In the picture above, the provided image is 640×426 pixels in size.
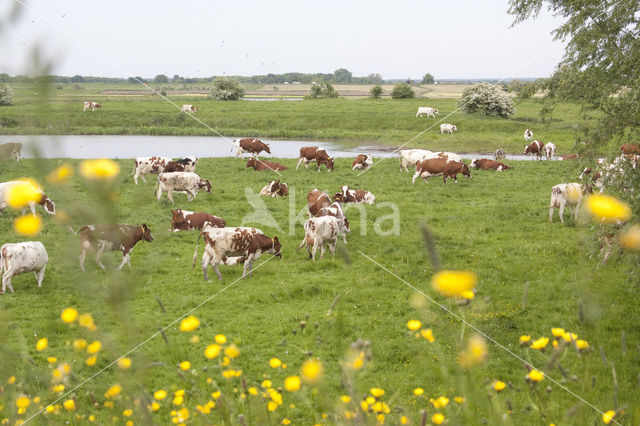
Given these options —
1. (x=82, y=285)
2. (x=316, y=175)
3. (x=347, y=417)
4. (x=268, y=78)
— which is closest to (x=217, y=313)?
(x=347, y=417)

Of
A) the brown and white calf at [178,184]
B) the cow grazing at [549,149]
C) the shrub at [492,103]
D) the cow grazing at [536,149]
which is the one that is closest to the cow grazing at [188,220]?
the brown and white calf at [178,184]

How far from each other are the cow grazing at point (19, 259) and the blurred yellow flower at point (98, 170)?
32.7 ft

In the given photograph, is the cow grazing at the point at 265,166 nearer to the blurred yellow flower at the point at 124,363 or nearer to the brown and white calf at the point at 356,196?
the brown and white calf at the point at 356,196

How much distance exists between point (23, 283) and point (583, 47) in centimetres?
1198

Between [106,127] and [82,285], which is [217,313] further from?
[106,127]

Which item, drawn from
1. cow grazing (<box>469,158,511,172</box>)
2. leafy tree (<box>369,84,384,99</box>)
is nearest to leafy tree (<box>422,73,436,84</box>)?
leafy tree (<box>369,84,384,99</box>)

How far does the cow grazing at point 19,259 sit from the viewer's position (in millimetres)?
9742

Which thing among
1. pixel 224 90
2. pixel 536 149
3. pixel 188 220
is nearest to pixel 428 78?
pixel 224 90

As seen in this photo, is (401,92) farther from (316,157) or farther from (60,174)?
(60,174)

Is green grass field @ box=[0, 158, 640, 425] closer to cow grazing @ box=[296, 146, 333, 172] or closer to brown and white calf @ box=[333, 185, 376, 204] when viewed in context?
brown and white calf @ box=[333, 185, 376, 204]

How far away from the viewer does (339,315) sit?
212 centimetres

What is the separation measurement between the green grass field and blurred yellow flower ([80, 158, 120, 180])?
0.06 metres

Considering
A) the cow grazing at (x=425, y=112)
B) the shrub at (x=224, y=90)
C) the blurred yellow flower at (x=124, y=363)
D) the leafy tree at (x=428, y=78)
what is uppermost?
the leafy tree at (x=428, y=78)

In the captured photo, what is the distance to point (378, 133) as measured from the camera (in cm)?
4519
